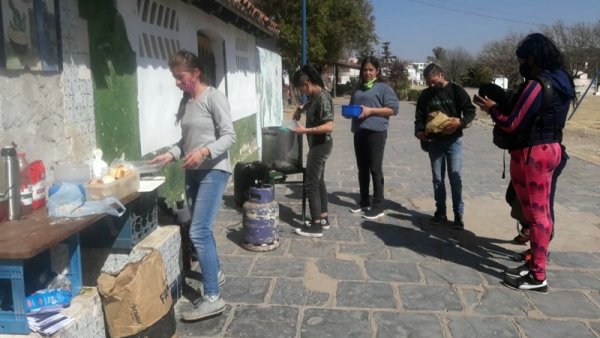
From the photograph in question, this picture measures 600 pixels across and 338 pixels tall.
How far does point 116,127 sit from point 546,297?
147 inches

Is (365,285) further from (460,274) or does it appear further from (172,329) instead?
(172,329)

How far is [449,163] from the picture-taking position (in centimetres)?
568

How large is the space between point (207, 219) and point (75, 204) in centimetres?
97

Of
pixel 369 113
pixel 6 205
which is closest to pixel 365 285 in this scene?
pixel 369 113

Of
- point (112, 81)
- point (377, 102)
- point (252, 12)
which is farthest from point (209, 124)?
point (252, 12)

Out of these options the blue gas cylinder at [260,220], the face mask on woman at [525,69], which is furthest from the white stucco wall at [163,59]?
the face mask on woman at [525,69]

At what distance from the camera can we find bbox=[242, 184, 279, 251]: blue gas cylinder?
497 cm

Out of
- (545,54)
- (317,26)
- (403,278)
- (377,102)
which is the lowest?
(403,278)

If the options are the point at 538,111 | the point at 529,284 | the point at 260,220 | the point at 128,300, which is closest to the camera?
the point at 128,300

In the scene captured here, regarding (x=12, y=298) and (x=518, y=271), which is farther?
(x=518, y=271)

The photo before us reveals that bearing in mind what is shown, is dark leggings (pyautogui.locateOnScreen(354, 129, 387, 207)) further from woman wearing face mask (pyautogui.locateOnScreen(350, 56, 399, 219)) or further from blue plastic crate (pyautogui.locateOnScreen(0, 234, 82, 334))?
blue plastic crate (pyautogui.locateOnScreen(0, 234, 82, 334))

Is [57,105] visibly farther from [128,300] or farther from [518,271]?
[518,271]

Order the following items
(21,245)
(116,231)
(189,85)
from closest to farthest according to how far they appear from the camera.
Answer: (21,245) → (116,231) → (189,85)

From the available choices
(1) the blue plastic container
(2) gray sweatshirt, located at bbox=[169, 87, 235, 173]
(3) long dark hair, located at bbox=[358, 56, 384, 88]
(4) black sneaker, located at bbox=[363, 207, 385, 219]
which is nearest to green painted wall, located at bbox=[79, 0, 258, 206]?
(2) gray sweatshirt, located at bbox=[169, 87, 235, 173]
